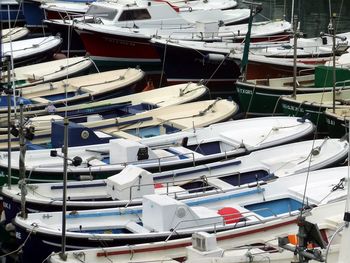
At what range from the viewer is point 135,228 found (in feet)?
66.8

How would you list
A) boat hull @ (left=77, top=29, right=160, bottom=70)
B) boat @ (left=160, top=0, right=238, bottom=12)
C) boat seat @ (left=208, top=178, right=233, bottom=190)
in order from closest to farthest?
boat seat @ (left=208, top=178, right=233, bottom=190) < boat hull @ (left=77, top=29, right=160, bottom=70) < boat @ (left=160, top=0, right=238, bottom=12)

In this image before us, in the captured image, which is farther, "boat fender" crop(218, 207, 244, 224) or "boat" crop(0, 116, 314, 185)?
"boat" crop(0, 116, 314, 185)

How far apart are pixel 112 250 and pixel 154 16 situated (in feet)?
75.7

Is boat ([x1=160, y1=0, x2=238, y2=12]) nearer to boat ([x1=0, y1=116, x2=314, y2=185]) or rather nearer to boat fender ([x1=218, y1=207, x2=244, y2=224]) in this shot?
boat ([x1=0, y1=116, x2=314, y2=185])

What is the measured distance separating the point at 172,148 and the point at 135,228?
5062 mm

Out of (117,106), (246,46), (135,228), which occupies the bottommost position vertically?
(135,228)

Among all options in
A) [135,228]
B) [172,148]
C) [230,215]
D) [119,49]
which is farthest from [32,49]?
[230,215]

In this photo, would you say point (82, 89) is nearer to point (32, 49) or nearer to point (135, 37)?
point (32, 49)

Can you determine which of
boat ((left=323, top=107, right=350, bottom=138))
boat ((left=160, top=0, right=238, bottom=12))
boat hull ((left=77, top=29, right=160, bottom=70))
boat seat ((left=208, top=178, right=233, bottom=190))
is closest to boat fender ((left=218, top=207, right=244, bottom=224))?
boat seat ((left=208, top=178, right=233, bottom=190))

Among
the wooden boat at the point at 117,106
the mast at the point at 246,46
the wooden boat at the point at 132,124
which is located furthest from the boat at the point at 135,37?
the wooden boat at the point at 132,124

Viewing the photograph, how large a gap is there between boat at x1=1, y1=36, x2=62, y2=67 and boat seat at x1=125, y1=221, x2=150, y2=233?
54.8ft

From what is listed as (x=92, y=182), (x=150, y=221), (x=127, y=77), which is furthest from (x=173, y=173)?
(x=127, y=77)

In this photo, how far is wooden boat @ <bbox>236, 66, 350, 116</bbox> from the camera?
31688mm

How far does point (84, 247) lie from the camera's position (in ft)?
64.8
